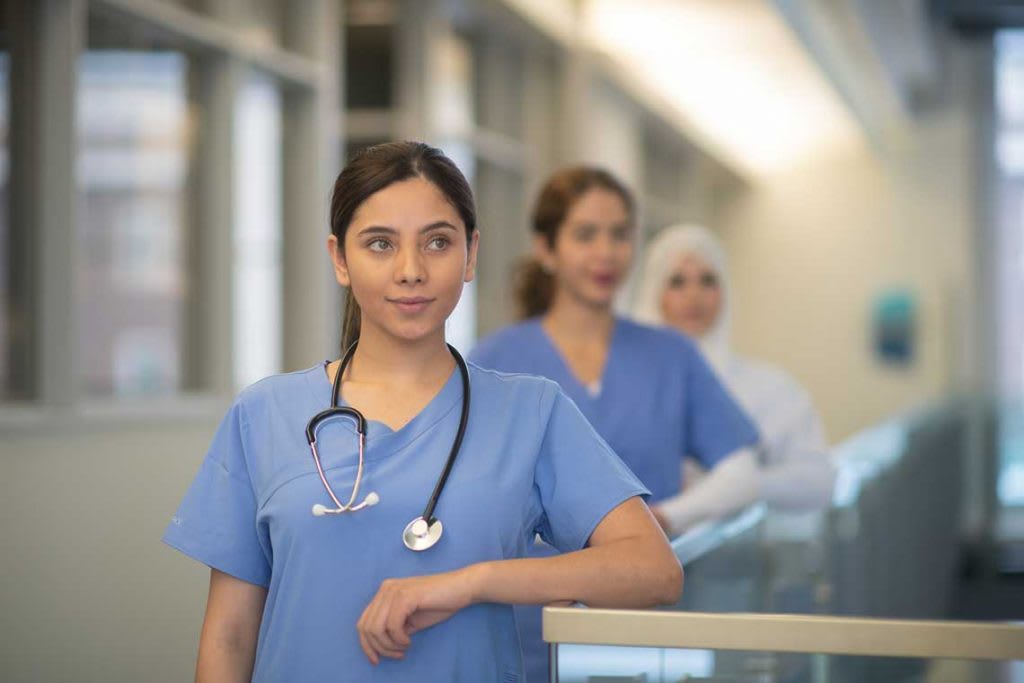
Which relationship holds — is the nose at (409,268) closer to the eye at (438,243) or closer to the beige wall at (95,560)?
the eye at (438,243)

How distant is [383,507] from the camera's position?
1533mm

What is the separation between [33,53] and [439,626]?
295 cm

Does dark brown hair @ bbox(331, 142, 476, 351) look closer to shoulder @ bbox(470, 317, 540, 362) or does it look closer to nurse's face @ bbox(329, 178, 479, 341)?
nurse's face @ bbox(329, 178, 479, 341)

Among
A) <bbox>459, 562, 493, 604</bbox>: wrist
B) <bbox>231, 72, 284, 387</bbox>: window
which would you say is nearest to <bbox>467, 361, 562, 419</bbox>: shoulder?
<bbox>459, 562, 493, 604</bbox>: wrist

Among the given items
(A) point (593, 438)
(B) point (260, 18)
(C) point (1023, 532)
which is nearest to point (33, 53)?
(B) point (260, 18)

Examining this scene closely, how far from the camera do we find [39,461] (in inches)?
150

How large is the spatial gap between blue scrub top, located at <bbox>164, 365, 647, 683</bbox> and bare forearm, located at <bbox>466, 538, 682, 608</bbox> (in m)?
0.07

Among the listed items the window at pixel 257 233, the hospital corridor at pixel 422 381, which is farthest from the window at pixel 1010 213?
the window at pixel 257 233

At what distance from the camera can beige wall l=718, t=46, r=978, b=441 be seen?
46.5ft

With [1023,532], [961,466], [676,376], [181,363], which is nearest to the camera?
[676,376]

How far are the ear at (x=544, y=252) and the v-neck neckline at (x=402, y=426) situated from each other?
148 cm


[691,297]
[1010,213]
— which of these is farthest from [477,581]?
[1010,213]

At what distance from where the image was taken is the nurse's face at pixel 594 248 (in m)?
3.00

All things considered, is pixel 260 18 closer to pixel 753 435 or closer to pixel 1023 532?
pixel 753 435
